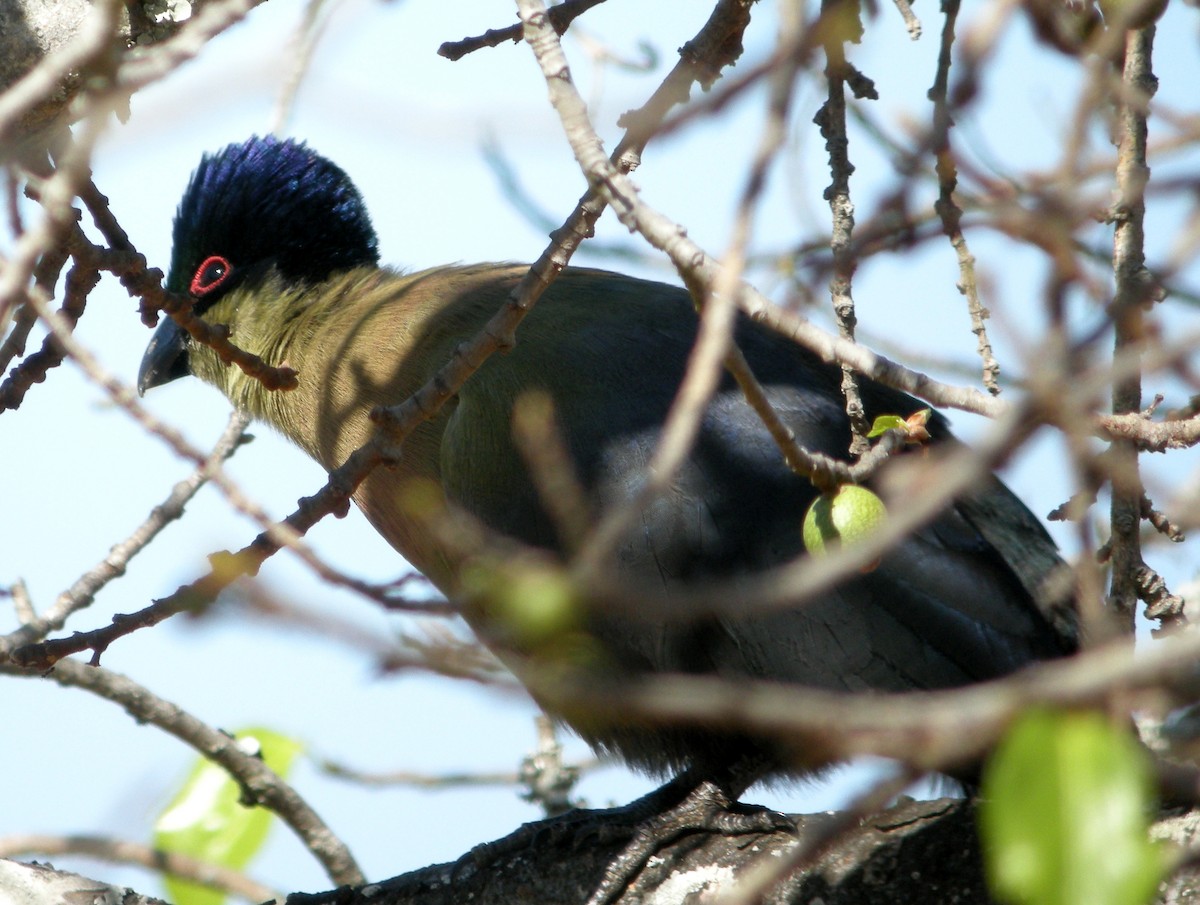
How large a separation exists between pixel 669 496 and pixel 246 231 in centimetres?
156

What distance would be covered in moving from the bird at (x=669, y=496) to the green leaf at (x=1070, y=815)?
1.59 meters

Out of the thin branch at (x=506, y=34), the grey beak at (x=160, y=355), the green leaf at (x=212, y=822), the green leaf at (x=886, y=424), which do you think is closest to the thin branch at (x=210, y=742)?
the green leaf at (x=212, y=822)

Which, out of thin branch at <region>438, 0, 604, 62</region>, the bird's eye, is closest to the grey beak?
the bird's eye

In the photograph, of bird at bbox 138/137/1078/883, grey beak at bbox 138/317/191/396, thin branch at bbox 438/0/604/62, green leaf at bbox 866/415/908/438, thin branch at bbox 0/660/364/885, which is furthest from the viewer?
grey beak at bbox 138/317/191/396

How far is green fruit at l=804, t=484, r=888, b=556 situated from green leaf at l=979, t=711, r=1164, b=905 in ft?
2.00

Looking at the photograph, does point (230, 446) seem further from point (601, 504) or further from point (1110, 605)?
point (1110, 605)

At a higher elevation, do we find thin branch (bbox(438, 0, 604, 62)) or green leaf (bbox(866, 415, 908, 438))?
thin branch (bbox(438, 0, 604, 62))

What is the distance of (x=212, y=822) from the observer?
311 cm

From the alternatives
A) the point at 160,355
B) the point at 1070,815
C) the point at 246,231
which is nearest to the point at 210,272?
the point at 246,231

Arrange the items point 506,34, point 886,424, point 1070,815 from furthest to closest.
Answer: point 506,34 → point 886,424 → point 1070,815

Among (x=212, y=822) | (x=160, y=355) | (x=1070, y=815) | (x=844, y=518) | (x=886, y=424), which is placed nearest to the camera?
(x=1070, y=815)

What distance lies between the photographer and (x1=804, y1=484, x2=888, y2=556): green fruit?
4.72ft

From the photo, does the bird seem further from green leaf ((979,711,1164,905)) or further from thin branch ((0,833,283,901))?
green leaf ((979,711,1164,905))

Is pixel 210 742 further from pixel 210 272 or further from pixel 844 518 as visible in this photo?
pixel 844 518
